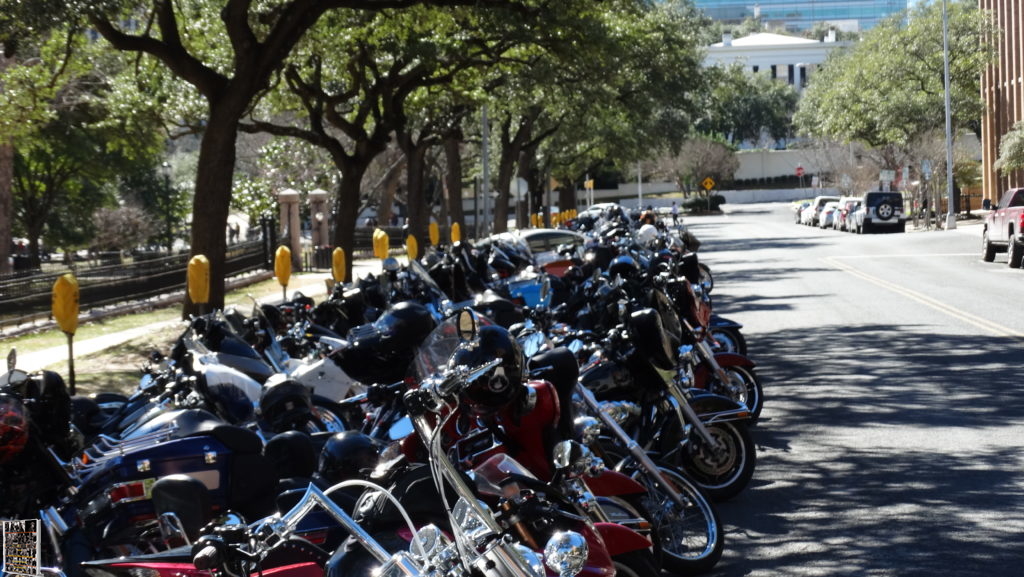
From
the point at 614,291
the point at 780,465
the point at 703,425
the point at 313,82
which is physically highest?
the point at 313,82

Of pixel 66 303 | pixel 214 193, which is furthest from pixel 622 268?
pixel 214 193

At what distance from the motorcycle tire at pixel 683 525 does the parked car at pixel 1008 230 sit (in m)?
22.8

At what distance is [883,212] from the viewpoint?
49.9 metres

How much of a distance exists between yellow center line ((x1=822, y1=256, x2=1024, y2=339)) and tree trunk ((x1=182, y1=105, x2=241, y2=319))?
1076 centimetres

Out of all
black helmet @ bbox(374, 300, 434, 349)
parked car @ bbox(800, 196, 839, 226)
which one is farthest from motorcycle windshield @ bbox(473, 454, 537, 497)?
parked car @ bbox(800, 196, 839, 226)

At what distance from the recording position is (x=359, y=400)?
290 inches

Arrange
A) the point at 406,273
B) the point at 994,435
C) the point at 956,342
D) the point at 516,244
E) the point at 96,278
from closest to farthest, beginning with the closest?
the point at 994,435
the point at 406,273
the point at 956,342
the point at 516,244
the point at 96,278

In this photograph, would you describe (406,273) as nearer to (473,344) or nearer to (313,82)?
(473,344)

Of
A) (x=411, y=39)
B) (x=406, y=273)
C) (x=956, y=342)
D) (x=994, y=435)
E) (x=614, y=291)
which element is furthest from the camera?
(x=411, y=39)

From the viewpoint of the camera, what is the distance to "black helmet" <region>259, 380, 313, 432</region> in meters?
7.20

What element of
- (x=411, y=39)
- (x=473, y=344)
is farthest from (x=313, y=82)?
(x=473, y=344)

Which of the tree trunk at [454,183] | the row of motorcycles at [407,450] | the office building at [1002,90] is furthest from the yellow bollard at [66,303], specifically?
the office building at [1002,90]

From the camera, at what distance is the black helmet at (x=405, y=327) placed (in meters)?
7.57

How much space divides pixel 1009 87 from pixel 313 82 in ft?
154
